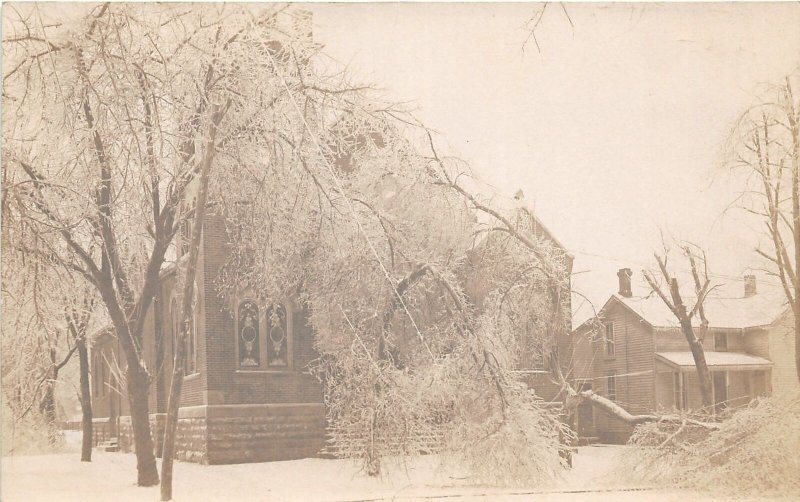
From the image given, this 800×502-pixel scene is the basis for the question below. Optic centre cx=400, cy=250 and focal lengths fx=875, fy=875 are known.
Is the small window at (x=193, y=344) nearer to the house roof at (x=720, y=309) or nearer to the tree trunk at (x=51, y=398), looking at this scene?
the tree trunk at (x=51, y=398)

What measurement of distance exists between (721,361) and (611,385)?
942 mm

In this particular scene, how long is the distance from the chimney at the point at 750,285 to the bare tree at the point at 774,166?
7.6 inches

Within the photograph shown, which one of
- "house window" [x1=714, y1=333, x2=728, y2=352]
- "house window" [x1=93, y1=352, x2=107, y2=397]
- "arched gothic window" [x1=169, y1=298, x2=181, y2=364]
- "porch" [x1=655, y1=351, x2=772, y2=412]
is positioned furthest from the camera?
"house window" [x1=93, y1=352, x2=107, y2=397]

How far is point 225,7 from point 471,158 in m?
2.43

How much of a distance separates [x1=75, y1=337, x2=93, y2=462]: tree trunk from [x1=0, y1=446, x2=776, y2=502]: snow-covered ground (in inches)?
6.6

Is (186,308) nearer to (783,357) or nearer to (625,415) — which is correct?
(625,415)

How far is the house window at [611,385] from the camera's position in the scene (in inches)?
303

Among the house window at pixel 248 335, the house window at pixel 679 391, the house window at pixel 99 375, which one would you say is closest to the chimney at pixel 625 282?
the house window at pixel 679 391

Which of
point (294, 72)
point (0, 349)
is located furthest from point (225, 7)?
point (0, 349)

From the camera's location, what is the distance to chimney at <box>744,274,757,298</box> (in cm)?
763

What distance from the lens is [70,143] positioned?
283 inches

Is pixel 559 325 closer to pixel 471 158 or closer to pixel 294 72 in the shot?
pixel 471 158

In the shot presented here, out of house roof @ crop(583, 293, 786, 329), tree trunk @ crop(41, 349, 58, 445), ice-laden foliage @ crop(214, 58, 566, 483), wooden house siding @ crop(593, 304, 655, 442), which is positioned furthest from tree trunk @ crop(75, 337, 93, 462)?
house roof @ crop(583, 293, 786, 329)

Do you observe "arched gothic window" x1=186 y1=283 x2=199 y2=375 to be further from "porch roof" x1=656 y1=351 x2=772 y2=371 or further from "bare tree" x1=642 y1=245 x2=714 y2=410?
"porch roof" x1=656 y1=351 x2=772 y2=371
